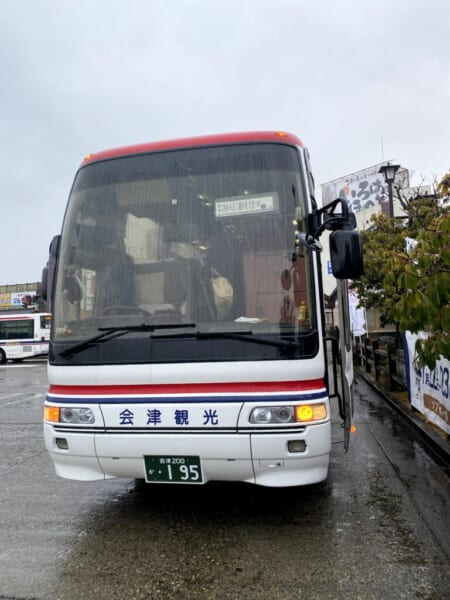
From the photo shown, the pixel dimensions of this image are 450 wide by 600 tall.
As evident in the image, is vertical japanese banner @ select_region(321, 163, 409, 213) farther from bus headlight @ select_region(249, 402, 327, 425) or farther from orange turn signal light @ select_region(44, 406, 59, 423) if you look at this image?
orange turn signal light @ select_region(44, 406, 59, 423)

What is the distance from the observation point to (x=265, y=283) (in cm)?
355

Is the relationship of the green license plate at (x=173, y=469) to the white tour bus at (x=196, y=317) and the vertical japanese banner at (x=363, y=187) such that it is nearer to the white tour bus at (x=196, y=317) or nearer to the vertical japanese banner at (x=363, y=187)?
the white tour bus at (x=196, y=317)

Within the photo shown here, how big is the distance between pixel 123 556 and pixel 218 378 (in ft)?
4.74

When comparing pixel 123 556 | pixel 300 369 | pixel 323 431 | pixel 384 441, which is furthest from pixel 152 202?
pixel 384 441

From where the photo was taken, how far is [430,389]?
6719 millimetres

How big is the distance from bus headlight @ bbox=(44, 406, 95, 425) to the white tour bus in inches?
→ 0.4

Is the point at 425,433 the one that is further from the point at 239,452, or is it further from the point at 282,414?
the point at 239,452

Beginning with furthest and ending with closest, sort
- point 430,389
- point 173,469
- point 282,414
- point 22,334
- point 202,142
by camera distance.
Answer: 1. point 22,334
2. point 430,389
3. point 202,142
4. point 173,469
5. point 282,414

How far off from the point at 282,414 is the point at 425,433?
4.04 meters

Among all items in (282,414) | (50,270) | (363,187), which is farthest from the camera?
(363,187)

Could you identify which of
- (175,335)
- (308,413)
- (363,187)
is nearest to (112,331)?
(175,335)

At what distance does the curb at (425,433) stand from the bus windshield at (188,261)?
10.8 feet

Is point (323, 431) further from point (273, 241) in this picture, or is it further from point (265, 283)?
point (273, 241)

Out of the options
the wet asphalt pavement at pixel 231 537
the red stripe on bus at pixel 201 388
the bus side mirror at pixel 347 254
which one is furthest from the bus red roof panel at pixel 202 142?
the wet asphalt pavement at pixel 231 537
